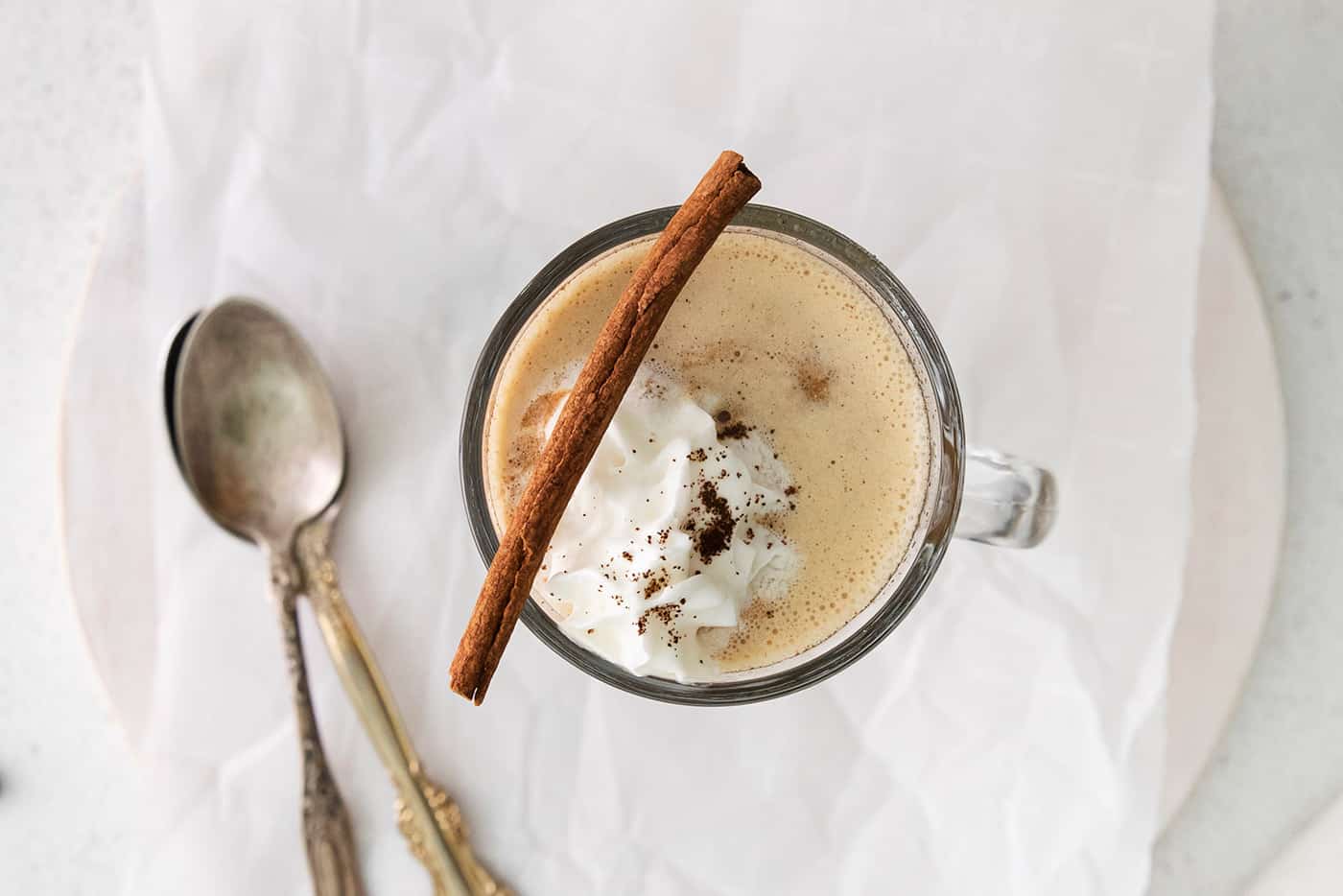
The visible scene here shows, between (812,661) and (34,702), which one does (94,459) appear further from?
(812,661)

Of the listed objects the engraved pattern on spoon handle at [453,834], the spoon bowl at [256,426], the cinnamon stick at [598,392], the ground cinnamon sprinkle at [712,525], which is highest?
the spoon bowl at [256,426]

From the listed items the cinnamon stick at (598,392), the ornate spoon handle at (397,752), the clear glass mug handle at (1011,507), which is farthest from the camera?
the ornate spoon handle at (397,752)

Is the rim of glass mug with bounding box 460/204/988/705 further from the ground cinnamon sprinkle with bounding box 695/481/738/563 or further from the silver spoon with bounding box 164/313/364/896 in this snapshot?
the silver spoon with bounding box 164/313/364/896

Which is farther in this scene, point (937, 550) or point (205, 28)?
point (205, 28)

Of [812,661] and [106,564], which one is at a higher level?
[106,564]

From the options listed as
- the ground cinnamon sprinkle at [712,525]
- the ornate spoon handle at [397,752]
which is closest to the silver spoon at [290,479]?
the ornate spoon handle at [397,752]

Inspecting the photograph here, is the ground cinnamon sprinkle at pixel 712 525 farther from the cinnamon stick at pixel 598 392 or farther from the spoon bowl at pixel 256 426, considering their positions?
the spoon bowl at pixel 256 426

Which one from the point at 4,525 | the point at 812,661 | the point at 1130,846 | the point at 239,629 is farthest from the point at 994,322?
the point at 4,525
